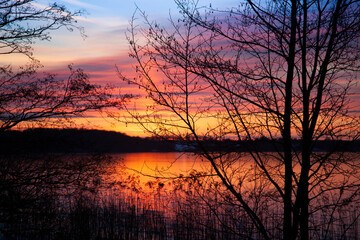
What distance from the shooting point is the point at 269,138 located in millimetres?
5094

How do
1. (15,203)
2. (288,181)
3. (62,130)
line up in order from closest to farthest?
(288,181) → (15,203) → (62,130)

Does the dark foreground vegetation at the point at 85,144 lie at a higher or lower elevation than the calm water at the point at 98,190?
higher

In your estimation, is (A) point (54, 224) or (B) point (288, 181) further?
(A) point (54, 224)

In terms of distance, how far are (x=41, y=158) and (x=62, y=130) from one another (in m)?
0.75

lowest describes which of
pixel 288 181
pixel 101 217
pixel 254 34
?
pixel 101 217

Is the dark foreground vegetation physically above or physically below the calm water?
above

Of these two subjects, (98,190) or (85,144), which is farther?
(98,190)

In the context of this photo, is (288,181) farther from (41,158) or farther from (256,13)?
(41,158)

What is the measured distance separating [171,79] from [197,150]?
1172 millimetres

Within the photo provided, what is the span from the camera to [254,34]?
504 centimetres

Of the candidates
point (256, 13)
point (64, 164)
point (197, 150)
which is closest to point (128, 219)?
point (64, 164)

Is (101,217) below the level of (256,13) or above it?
below

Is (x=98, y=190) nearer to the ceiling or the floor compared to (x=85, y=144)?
nearer to the floor

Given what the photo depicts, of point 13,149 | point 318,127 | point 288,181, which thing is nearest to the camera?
point 288,181
